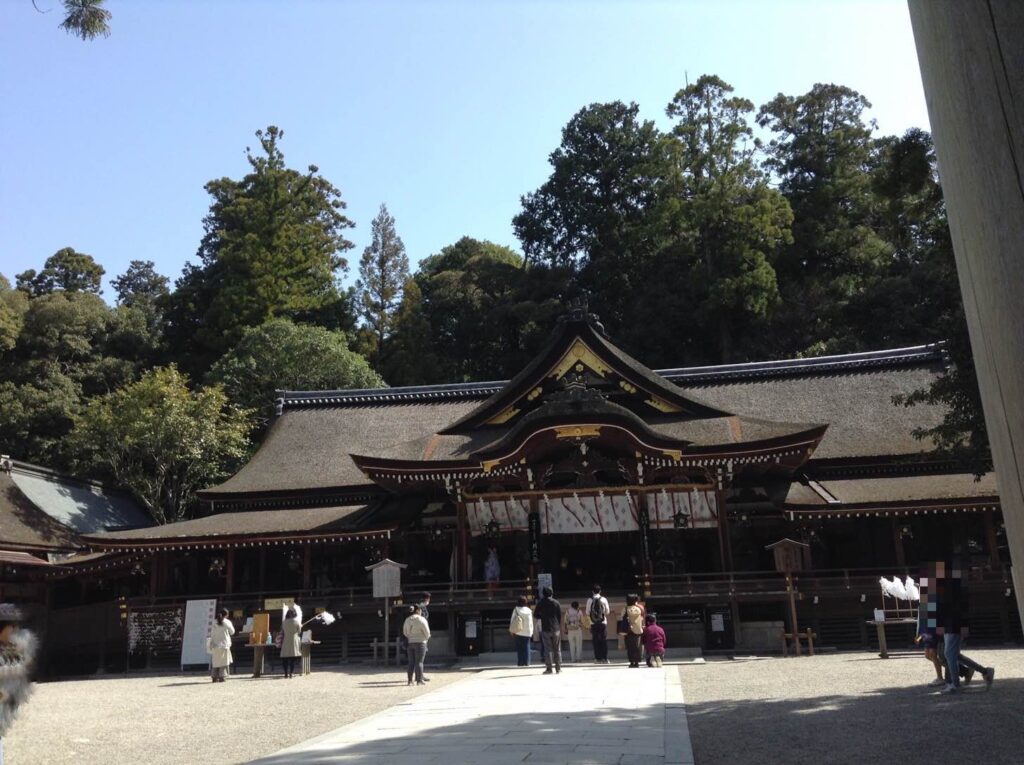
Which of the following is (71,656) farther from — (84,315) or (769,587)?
(84,315)

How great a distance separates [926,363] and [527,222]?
25674mm

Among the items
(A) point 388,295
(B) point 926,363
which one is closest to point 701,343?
(B) point 926,363

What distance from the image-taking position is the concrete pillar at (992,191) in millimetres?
1364

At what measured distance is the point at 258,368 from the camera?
111 ft

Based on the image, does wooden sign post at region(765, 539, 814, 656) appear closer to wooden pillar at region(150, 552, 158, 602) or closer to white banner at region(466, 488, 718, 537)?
white banner at region(466, 488, 718, 537)

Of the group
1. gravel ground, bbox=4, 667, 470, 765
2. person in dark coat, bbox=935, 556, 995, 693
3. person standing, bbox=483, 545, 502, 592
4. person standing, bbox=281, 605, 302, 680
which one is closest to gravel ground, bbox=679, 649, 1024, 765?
person in dark coat, bbox=935, 556, 995, 693

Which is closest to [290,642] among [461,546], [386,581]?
[386,581]

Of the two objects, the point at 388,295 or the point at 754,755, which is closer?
the point at 754,755

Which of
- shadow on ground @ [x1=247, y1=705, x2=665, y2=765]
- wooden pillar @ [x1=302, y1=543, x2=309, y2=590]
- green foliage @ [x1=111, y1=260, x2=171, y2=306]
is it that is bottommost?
shadow on ground @ [x1=247, y1=705, x2=665, y2=765]

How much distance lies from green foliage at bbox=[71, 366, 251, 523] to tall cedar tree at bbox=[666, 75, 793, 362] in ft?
69.3

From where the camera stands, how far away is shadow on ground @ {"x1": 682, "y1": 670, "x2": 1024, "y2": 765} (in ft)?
21.7

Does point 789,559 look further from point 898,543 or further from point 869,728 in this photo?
point 869,728

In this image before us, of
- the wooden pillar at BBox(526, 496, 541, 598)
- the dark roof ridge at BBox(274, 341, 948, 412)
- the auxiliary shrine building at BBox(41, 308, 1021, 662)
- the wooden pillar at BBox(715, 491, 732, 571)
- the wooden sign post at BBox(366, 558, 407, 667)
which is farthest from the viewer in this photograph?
the dark roof ridge at BBox(274, 341, 948, 412)

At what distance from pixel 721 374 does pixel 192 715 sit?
19.5 meters
